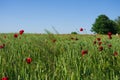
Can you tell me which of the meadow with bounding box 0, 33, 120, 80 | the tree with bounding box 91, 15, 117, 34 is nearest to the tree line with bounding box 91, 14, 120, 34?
the tree with bounding box 91, 15, 117, 34

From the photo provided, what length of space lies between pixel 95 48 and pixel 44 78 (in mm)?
2488

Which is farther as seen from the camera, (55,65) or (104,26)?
(104,26)

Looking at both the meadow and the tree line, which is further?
the tree line

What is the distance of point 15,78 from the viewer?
330cm

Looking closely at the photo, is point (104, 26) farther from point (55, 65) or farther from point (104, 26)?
point (55, 65)

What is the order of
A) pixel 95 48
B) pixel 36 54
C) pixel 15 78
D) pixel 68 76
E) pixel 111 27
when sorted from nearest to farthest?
pixel 68 76 < pixel 15 78 < pixel 36 54 < pixel 95 48 < pixel 111 27

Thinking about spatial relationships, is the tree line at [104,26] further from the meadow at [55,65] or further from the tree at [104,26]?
the meadow at [55,65]

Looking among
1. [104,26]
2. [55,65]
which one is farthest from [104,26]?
[55,65]

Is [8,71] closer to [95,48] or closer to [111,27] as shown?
[95,48]

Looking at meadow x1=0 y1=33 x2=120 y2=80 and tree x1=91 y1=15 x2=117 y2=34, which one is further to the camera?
tree x1=91 y1=15 x2=117 y2=34

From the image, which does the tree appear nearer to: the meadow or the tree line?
the tree line

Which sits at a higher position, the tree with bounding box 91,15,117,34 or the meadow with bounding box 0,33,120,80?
the tree with bounding box 91,15,117,34

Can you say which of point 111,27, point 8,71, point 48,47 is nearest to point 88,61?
point 48,47

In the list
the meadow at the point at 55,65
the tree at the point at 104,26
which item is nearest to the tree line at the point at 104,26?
the tree at the point at 104,26
